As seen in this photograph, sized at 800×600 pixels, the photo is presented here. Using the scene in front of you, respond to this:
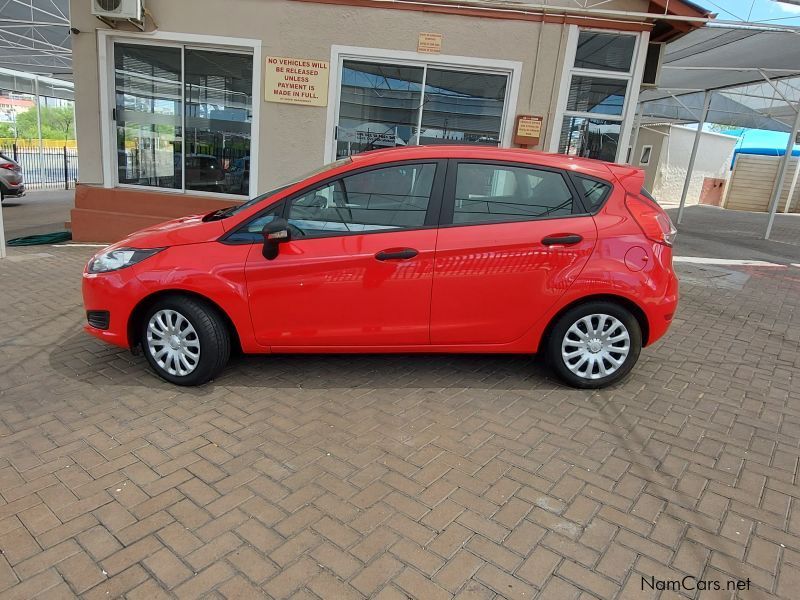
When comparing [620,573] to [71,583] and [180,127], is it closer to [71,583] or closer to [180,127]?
[71,583]

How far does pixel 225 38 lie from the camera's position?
753 cm

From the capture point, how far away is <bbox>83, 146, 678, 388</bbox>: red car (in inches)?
145

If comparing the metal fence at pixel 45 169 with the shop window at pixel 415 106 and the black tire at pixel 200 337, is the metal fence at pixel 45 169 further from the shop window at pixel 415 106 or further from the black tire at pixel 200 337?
the black tire at pixel 200 337

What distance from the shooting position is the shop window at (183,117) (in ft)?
25.7

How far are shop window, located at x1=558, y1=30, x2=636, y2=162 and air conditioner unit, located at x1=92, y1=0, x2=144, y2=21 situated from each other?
5898mm

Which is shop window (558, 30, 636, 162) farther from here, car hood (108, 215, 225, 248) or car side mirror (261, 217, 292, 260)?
car hood (108, 215, 225, 248)

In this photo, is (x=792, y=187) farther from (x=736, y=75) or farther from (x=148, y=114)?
(x=148, y=114)

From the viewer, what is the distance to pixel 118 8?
7.01 metres

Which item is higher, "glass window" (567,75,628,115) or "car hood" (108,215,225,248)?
"glass window" (567,75,628,115)

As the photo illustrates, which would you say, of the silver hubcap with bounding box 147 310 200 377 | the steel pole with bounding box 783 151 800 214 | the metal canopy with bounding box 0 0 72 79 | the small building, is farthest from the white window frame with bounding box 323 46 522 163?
the steel pole with bounding box 783 151 800 214

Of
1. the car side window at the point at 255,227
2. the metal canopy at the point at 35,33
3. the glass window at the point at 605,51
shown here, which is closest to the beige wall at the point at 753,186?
the glass window at the point at 605,51

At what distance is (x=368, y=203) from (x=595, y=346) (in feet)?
6.48

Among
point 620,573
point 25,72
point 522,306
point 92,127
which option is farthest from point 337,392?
point 25,72

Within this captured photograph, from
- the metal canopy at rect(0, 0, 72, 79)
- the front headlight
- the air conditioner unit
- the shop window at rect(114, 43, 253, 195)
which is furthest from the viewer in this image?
the metal canopy at rect(0, 0, 72, 79)
